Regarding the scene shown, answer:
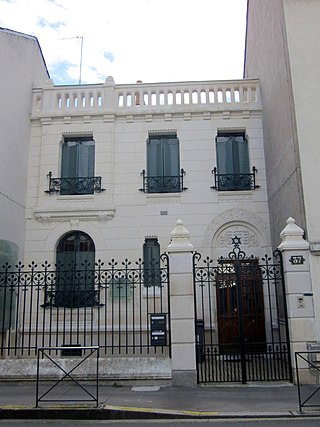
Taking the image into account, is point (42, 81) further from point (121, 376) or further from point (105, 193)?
point (121, 376)

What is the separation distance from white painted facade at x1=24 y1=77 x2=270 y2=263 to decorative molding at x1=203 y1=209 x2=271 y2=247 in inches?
1.3

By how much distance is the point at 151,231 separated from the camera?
13.8 m

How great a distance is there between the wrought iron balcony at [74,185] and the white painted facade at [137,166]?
0.66 feet

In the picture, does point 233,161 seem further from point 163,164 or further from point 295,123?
point 295,123

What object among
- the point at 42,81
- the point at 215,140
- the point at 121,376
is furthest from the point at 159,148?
the point at 121,376

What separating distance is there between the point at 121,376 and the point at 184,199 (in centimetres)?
663

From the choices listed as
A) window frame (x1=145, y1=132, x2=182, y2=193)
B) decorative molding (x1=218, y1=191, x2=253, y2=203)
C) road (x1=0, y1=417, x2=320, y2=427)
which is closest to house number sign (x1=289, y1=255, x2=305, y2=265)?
road (x1=0, y1=417, x2=320, y2=427)

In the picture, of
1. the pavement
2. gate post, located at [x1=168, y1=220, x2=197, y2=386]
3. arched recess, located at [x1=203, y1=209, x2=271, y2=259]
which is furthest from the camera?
arched recess, located at [x1=203, y1=209, x2=271, y2=259]

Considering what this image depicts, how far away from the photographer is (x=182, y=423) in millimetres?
6645

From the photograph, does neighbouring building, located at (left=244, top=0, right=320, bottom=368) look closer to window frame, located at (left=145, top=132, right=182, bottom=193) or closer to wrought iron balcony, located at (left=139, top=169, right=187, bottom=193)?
wrought iron balcony, located at (left=139, top=169, right=187, bottom=193)

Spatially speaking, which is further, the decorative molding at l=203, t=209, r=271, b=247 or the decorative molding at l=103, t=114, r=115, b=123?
the decorative molding at l=103, t=114, r=115, b=123

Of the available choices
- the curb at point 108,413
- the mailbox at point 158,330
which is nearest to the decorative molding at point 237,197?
the mailbox at point 158,330

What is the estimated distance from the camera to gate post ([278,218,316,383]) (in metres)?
9.02

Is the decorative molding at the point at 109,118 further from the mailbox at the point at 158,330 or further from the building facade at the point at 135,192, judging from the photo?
the mailbox at the point at 158,330
